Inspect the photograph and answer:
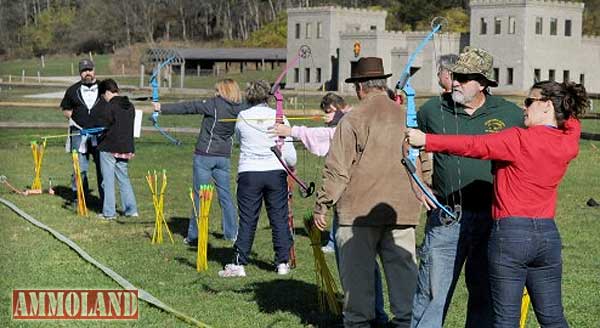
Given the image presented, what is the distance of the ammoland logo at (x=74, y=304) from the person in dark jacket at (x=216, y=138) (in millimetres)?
Result: 2897

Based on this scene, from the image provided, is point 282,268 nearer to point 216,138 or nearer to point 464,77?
point 216,138

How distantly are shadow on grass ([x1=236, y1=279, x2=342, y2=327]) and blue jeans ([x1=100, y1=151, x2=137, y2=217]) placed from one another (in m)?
5.01

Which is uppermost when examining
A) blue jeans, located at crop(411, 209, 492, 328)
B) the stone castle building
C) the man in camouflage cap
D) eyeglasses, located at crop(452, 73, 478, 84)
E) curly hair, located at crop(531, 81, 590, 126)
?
the man in camouflage cap

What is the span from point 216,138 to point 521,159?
21.7 ft

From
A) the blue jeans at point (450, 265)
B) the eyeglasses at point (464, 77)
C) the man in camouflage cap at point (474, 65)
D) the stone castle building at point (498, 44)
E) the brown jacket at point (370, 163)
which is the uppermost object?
the man in camouflage cap at point (474, 65)

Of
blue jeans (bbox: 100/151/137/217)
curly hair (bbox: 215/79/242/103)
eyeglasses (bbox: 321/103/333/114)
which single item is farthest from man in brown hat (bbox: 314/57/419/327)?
blue jeans (bbox: 100/151/137/217)

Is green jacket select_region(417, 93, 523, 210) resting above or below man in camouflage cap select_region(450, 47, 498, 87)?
below

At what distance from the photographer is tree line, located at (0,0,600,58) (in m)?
115

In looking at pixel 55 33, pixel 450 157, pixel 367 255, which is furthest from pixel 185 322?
pixel 55 33

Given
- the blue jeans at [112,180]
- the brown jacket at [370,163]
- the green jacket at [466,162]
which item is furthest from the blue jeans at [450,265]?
the blue jeans at [112,180]

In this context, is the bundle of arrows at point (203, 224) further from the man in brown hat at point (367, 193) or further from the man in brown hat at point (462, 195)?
the man in brown hat at point (462, 195)

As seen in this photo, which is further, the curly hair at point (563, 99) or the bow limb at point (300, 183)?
the bow limb at point (300, 183)

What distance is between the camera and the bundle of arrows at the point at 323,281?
931 centimetres

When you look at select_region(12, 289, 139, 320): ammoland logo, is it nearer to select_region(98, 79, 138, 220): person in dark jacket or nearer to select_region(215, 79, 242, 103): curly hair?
select_region(215, 79, 242, 103): curly hair
